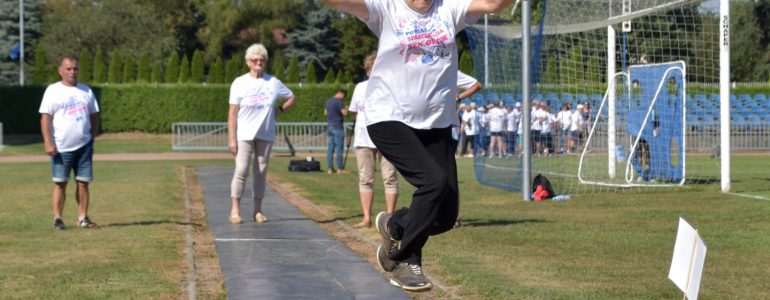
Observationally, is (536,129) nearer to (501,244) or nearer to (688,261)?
(501,244)

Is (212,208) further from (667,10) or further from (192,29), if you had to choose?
(192,29)

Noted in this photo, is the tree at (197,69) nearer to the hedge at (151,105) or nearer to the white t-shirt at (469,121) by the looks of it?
the hedge at (151,105)

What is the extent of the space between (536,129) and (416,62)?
1460 cm

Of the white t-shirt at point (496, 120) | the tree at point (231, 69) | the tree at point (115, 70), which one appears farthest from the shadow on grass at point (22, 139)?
the white t-shirt at point (496, 120)

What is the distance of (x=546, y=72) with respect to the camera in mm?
21344

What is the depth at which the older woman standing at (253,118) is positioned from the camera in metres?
13.5

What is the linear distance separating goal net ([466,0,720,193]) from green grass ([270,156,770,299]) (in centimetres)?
183

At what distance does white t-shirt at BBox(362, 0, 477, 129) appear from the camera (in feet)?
23.6

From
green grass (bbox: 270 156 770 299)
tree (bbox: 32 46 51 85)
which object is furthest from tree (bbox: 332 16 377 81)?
green grass (bbox: 270 156 770 299)

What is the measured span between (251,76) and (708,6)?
943 cm

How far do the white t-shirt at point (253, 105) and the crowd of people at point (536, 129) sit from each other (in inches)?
290

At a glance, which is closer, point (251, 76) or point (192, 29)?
point (251, 76)

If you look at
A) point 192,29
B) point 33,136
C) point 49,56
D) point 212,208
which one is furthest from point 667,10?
point 192,29

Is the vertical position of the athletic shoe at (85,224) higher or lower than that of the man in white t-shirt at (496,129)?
lower
